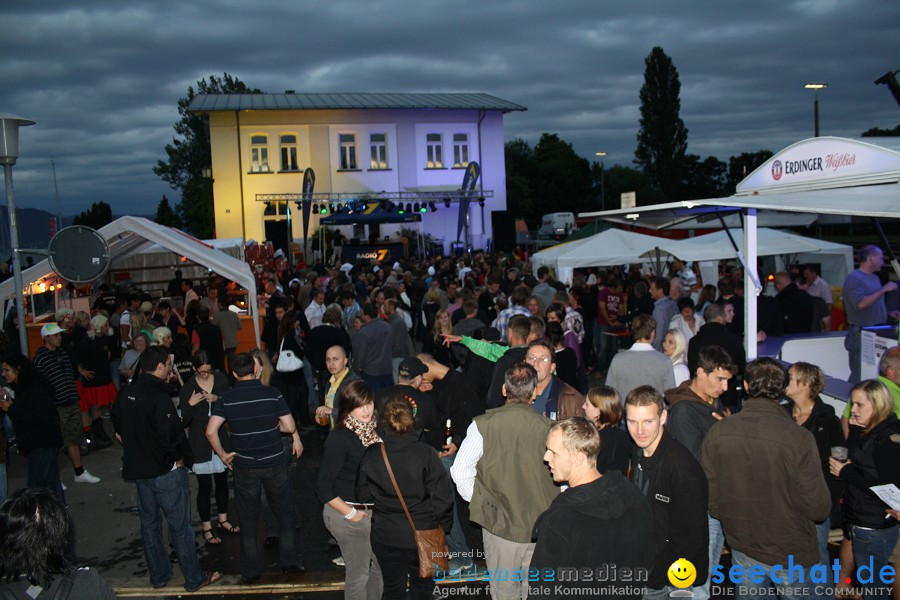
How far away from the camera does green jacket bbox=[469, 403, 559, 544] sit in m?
3.63

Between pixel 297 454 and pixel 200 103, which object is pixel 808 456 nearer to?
pixel 297 454

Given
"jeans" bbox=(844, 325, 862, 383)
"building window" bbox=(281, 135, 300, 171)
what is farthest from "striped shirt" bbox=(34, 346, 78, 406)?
"building window" bbox=(281, 135, 300, 171)

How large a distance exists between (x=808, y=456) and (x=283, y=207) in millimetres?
31478

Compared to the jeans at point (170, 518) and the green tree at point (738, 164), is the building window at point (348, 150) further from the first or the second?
the green tree at point (738, 164)

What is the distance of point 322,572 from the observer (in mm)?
5117

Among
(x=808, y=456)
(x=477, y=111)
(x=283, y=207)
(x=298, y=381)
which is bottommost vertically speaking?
Result: (x=298, y=381)

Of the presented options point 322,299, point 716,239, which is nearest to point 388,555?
point 322,299

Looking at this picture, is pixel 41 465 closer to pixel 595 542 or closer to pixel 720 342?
pixel 595 542

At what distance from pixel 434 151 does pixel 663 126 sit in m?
40.6

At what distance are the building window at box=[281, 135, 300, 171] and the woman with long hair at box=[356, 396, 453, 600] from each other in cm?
3123

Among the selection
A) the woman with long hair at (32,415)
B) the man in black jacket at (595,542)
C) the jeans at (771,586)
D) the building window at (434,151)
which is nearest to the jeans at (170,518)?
the woman with long hair at (32,415)

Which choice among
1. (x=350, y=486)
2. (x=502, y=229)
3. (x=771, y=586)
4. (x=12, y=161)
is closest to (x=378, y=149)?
(x=502, y=229)

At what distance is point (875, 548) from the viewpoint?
12.6 feet

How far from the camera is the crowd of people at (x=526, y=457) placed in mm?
3281
